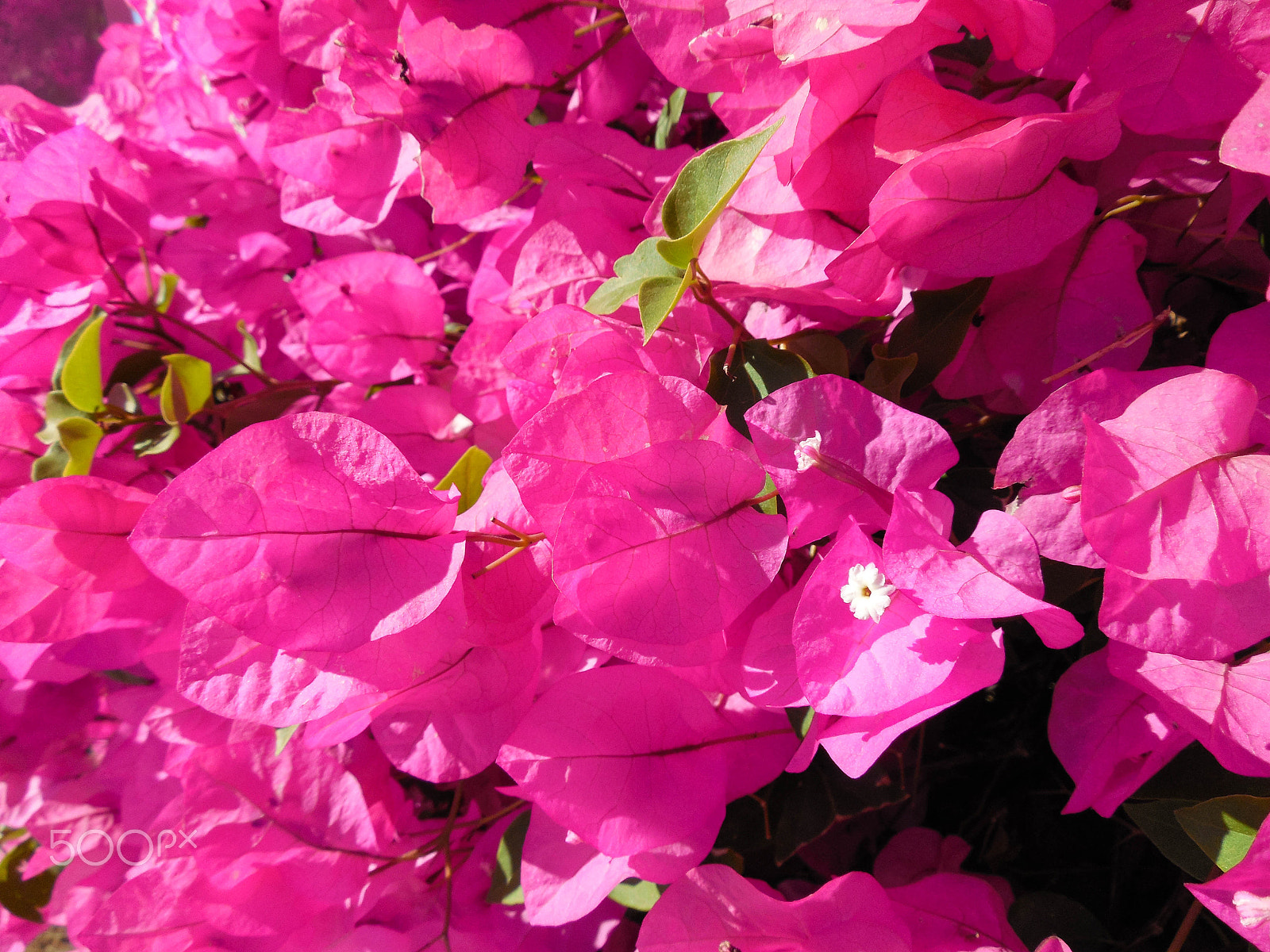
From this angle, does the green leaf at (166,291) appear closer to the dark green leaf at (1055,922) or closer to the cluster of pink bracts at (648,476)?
the cluster of pink bracts at (648,476)

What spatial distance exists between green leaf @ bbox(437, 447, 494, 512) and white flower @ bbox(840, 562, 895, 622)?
20 cm

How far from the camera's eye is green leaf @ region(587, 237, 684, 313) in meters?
0.34

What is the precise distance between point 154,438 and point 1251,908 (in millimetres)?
649

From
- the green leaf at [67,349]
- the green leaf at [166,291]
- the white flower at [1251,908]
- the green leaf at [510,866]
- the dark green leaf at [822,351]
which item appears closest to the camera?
the white flower at [1251,908]

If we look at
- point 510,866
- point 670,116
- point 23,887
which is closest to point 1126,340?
point 670,116

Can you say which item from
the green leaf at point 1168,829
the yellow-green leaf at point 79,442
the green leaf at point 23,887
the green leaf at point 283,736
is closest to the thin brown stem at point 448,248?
the yellow-green leaf at point 79,442

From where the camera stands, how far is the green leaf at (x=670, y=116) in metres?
0.51

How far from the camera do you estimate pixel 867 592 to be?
1.04ft

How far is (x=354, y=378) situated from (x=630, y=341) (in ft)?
0.91

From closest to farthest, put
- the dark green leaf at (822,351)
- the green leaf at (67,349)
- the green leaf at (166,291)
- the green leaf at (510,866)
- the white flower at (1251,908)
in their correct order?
1. the white flower at (1251,908)
2. the dark green leaf at (822,351)
3. the green leaf at (510,866)
4. the green leaf at (67,349)
5. the green leaf at (166,291)

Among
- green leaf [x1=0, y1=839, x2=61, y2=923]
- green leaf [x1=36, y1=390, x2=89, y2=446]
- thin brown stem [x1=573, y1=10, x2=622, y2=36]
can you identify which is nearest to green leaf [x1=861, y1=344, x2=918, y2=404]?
thin brown stem [x1=573, y1=10, x2=622, y2=36]

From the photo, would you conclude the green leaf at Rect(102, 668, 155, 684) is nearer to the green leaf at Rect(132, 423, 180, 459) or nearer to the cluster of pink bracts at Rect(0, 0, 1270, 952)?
the cluster of pink bracts at Rect(0, 0, 1270, 952)

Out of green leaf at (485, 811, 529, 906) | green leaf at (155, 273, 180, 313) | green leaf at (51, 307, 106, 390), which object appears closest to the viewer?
green leaf at (485, 811, 529, 906)

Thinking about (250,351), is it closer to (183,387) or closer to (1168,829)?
(183,387)
